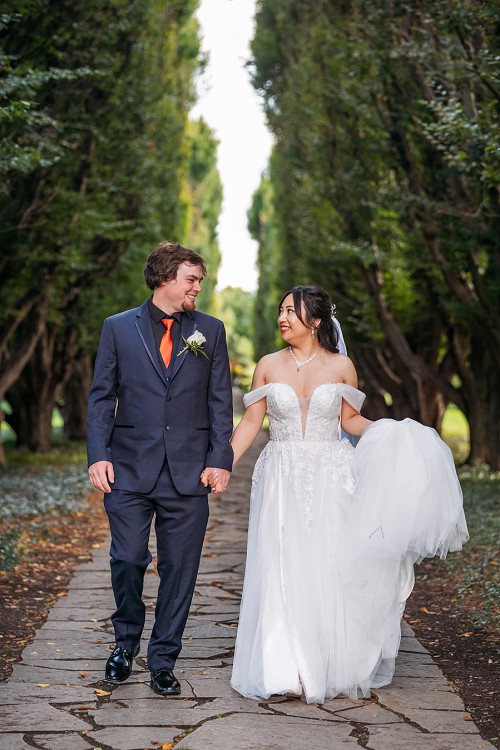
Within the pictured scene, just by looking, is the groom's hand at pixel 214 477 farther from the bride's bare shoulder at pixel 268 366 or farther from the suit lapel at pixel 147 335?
the bride's bare shoulder at pixel 268 366

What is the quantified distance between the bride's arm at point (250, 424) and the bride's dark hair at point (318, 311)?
1.22ft

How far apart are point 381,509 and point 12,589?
4084 mm

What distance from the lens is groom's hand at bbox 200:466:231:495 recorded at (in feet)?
18.3

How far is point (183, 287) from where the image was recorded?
18.5 ft

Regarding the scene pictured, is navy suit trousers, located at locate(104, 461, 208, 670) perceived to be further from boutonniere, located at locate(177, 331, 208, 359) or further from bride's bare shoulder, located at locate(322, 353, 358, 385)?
bride's bare shoulder, located at locate(322, 353, 358, 385)

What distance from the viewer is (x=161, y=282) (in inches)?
224

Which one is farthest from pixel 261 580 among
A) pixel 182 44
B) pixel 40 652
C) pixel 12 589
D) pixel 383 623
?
pixel 182 44

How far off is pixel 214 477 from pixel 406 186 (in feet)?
37.8

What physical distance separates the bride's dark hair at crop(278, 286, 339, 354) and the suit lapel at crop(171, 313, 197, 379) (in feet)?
1.94

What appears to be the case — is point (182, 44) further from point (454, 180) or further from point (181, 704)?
point (181, 704)

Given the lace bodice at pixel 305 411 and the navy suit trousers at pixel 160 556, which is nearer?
the navy suit trousers at pixel 160 556

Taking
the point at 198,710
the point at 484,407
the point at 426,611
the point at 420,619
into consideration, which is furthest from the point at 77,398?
the point at 198,710

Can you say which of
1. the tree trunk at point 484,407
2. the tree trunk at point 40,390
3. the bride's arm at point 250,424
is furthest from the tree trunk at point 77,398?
the bride's arm at point 250,424

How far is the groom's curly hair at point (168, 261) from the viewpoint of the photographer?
5.62 metres
